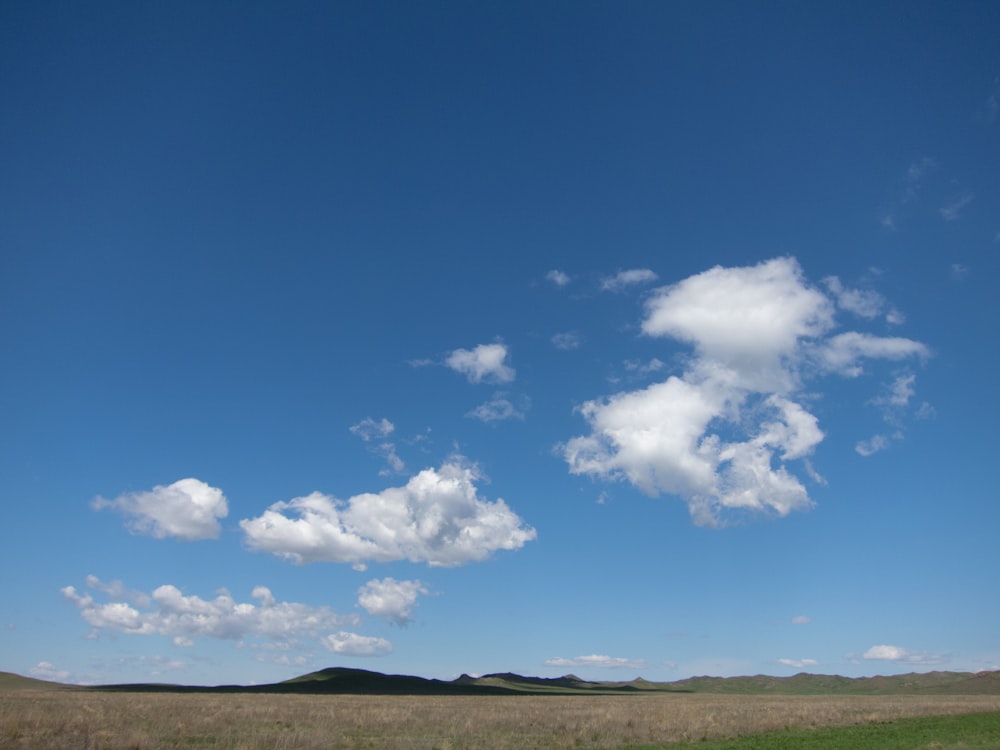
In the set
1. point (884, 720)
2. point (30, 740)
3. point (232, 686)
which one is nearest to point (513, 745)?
point (30, 740)

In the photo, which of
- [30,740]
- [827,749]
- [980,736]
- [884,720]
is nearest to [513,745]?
[827,749]

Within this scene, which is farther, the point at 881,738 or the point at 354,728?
the point at 354,728

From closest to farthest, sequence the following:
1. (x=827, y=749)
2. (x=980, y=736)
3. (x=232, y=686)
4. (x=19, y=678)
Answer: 1. (x=827, y=749)
2. (x=980, y=736)
3. (x=232, y=686)
4. (x=19, y=678)

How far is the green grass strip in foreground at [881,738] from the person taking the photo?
96.7 feet

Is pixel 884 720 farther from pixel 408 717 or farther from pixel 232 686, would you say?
pixel 232 686

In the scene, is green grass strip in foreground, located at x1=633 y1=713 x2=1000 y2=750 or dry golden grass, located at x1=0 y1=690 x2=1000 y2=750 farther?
green grass strip in foreground, located at x1=633 y1=713 x2=1000 y2=750

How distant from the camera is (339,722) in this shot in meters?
39.1

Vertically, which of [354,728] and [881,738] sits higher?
[354,728]

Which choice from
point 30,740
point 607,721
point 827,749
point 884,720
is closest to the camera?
point 30,740

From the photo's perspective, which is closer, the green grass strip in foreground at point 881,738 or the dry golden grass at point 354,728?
the dry golden grass at point 354,728

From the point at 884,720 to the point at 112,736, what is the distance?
45.1m

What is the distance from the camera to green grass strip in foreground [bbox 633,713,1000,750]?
29484mm

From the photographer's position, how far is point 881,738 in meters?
33.0

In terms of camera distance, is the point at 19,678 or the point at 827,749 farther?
the point at 19,678
